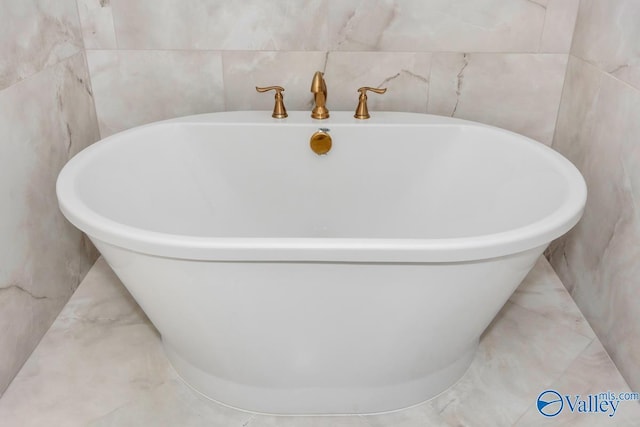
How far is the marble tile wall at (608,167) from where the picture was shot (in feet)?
4.39

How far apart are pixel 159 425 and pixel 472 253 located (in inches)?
31.9

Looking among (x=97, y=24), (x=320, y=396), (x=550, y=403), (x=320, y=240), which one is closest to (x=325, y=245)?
(x=320, y=240)

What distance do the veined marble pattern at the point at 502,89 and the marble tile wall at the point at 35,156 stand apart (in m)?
1.15

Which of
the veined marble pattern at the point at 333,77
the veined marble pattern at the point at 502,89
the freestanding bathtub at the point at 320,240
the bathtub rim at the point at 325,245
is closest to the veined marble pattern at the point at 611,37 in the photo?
the veined marble pattern at the point at 502,89

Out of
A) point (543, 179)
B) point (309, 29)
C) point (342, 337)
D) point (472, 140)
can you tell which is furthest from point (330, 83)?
point (342, 337)

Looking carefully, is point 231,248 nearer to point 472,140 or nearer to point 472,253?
point 472,253

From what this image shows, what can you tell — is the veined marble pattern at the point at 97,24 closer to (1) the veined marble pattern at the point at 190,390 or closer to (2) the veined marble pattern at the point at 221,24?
(2) the veined marble pattern at the point at 221,24

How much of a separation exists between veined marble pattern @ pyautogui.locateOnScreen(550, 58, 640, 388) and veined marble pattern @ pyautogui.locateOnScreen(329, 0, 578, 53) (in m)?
0.15

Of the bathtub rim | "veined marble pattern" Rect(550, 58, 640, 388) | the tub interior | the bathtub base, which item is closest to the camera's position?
the bathtub rim

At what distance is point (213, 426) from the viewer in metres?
1.22

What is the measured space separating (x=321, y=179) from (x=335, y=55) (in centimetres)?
41

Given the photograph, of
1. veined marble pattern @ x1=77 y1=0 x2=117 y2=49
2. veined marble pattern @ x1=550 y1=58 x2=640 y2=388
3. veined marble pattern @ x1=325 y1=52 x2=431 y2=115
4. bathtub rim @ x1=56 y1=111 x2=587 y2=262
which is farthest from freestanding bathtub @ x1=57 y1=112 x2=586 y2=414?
veined marble pattern @ x1=77 y1=0 x2=117 y2=49

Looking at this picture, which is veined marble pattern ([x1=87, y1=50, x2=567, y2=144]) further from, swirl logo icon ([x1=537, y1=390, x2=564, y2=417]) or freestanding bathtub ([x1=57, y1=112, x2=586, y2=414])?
swirl logo icon ([x1=537, y1=390, x2=564, y2=417])

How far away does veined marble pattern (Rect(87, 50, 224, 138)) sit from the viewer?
5.68 feet
